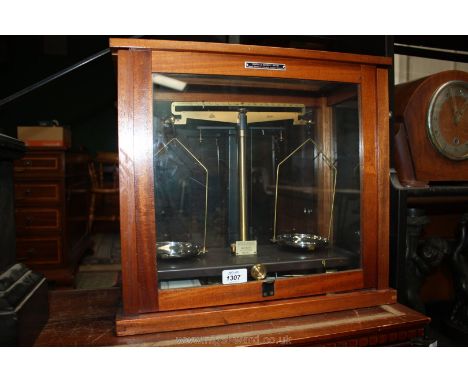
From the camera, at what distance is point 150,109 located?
0.77 metres

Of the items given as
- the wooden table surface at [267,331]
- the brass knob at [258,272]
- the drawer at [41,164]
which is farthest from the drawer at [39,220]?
the brass knob at [258,272]

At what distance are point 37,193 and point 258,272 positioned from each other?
2.16 m

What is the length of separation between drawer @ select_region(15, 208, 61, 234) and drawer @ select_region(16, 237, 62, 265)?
0.07 m

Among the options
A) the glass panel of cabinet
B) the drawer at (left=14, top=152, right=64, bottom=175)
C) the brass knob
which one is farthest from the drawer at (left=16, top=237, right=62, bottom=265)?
the brass knob

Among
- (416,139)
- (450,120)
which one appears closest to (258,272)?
(416,139)

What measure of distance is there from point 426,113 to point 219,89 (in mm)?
633

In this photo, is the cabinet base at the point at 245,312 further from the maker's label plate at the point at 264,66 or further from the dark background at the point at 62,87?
the dark background at the point at 62,87

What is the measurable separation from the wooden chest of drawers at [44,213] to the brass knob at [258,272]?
205 cm

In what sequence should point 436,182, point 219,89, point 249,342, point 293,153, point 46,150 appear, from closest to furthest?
point 249,342 → point 219,89 → point 293,153 → point 436,182 → point 46,150

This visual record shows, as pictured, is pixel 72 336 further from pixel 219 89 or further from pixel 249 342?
pixel 219 89

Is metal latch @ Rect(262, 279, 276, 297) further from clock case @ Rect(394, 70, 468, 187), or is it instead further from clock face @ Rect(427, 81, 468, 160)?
clock face @ Rect(427, 81, 468, 160)

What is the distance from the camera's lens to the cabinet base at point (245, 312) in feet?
2.53

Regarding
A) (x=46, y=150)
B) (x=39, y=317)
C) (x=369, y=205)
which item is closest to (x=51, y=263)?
(x=46, y=150)

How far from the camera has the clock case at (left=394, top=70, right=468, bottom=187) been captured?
43.1 inches
